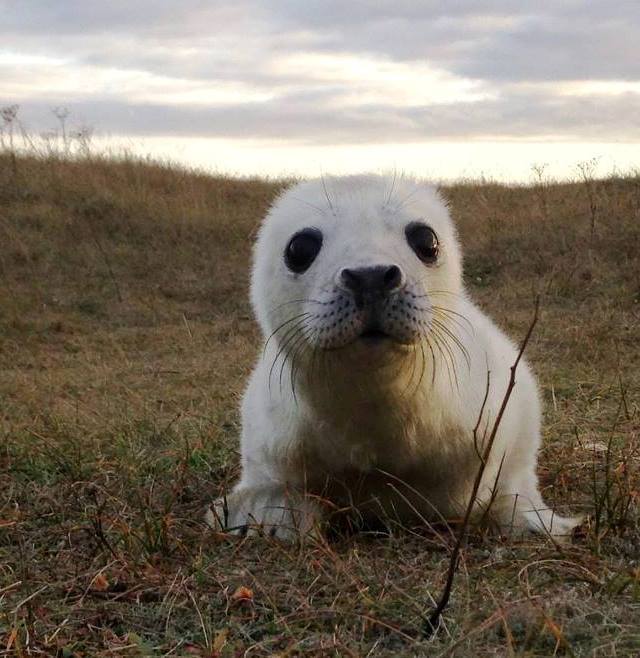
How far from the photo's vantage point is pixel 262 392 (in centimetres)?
329

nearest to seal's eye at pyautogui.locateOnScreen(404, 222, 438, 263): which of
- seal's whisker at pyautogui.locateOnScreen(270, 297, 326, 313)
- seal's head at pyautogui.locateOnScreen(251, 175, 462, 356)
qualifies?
seal's head at pyautogui.locateOnScreen(251, 175, 462, 356)

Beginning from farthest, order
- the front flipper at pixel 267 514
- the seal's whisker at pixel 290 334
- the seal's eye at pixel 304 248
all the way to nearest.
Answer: the front flipper at pixel 267 514, the seal's eye at pixel 304 248, the seal's whisker at pixel 290 334

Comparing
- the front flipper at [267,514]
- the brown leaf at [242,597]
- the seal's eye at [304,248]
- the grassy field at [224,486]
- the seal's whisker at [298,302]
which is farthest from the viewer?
the front flipper at [267,514]

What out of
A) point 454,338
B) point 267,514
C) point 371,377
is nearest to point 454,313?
point 454,338

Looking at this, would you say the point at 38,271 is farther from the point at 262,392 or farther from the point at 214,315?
the point at 262,392

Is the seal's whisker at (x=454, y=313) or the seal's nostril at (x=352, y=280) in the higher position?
the seal's nostril at (x=352, y=280)

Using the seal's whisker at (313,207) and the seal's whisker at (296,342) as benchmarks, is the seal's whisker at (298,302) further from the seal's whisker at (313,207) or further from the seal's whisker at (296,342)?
the seal's whisker at (313,207)

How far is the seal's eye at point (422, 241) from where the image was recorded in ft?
9.48

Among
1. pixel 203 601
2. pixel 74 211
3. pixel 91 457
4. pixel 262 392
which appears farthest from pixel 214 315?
pixel 203 601

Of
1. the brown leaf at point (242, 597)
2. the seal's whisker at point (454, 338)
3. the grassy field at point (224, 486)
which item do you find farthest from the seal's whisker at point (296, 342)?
the brown leaf at point (242, 597)

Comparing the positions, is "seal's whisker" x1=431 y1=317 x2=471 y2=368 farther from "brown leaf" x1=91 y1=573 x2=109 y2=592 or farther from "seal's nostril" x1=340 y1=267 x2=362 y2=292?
"brown leaf" x1=91 y1=573 x2=109 y2=592

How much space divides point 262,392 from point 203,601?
0.96 m

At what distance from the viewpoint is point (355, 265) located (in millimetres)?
2572

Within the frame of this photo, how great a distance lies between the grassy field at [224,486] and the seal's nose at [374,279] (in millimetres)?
710
